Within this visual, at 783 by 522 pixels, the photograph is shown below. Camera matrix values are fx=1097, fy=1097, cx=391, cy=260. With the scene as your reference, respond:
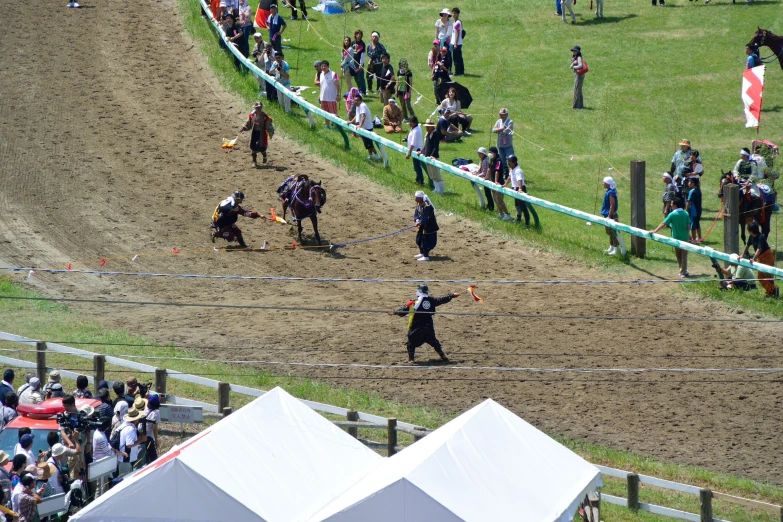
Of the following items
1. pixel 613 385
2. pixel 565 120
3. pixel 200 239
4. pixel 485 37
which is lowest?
pixel 613 385

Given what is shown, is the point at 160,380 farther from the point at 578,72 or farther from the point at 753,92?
the point at 578,72

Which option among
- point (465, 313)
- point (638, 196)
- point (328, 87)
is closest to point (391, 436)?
point (465, 313)

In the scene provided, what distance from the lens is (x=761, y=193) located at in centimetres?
2389

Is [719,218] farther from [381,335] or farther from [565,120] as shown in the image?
[381,335]

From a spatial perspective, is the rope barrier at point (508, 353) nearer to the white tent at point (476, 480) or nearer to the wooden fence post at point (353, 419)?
the wooden fence post at point (353, 419)

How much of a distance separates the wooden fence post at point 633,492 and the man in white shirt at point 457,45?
2221 cm


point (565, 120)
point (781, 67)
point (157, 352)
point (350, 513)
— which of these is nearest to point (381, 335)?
point (157, 352)

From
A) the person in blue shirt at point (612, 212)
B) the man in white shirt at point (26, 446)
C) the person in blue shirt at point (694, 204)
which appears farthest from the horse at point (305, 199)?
A: the man in white shirt at point (26, 446)

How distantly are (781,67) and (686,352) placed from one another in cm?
1935

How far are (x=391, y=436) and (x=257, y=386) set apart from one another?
3710mm

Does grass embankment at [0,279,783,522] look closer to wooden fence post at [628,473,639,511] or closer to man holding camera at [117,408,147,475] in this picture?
wooden fence post at [628,473,639,511]

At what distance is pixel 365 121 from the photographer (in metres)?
28.2

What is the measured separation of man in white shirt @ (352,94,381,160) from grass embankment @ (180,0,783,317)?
0.34m

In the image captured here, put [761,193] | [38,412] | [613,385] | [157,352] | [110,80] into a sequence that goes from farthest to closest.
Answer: [110,80] < [761,193] < [157,352] < [613,385] < [38,412]
